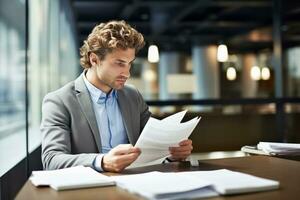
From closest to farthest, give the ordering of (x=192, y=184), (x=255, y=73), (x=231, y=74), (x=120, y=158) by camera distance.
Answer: (x=192, y=184) < (x=120, y=158) < (x=255, y=73) < (x=231, y=74)

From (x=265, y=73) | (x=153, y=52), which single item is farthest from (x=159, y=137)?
(x=265, y=73)

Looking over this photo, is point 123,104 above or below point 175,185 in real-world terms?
above

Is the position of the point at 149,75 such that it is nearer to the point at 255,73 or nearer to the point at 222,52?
the point at 222,52

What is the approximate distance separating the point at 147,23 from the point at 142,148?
4888 millimetres

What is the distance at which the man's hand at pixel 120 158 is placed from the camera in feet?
4.31

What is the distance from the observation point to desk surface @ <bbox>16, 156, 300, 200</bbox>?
1017 mm

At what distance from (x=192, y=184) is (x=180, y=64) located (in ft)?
18.9

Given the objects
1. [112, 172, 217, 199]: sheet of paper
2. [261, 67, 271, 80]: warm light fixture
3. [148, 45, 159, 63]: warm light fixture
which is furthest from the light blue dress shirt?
[261, 67, 271, 80]: warm light fixture

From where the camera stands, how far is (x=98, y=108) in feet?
5.69

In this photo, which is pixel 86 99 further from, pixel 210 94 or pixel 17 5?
pixel 210 94

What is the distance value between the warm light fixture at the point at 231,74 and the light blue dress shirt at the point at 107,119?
16.8 ft

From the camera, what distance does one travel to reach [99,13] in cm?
639

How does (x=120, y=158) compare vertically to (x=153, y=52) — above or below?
below

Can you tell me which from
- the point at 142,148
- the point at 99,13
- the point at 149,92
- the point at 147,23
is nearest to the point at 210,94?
the point at 149,92
